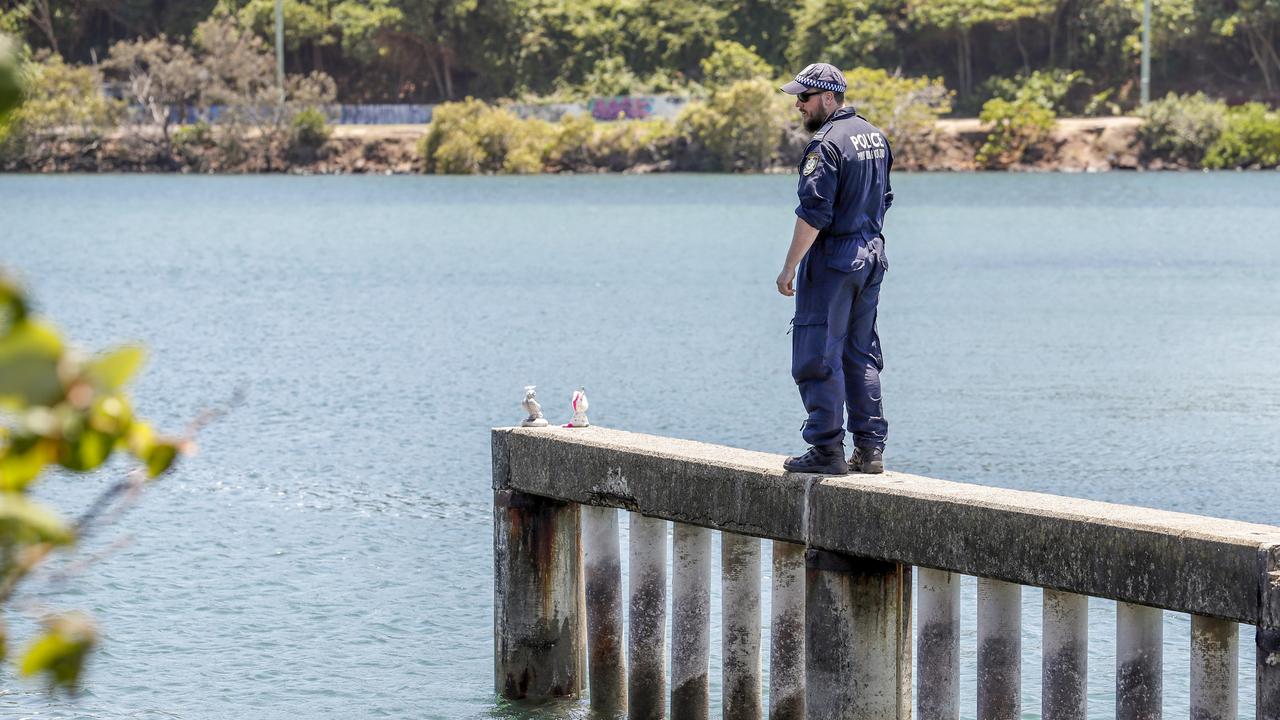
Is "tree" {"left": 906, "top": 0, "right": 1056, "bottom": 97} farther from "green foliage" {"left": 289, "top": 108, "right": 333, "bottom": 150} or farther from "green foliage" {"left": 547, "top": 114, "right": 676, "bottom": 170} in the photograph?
"green foliage" {"left": 289, "top": 108, "right": 333, "bottom": 150}

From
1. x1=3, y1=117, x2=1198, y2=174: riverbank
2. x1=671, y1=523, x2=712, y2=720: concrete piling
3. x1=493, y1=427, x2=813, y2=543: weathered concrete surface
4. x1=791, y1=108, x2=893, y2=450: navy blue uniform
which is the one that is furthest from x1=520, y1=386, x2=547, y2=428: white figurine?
x1=3, y1=117, x2=1198, y2=174: riverbank

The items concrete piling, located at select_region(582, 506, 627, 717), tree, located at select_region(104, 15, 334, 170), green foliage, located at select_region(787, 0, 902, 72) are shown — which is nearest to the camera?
concrete piling, located at select_region(582, 506, 627, 717)

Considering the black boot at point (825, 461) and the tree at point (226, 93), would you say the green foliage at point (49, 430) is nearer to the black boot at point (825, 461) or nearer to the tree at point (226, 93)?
the black boot at point (825, 461)

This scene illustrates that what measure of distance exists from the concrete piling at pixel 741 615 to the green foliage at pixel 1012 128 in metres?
98.9

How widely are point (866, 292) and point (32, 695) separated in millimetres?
6409

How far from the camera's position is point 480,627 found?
1431 cm

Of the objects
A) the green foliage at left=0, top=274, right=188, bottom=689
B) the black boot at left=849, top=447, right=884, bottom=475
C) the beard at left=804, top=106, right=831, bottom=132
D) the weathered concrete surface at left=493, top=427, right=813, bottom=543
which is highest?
the beard at left=804, top=106, right=831, bottom=132

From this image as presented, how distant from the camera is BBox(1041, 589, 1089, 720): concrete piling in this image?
26.3ft

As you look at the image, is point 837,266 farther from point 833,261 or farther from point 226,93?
point 226,93

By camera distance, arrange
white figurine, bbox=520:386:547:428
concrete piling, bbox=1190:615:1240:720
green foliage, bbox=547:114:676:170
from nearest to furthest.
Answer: concrete piling, bbox=1190:615:1240:720, white figurine, bbox=520:386:547:428, green foliage, bbox=547:114:676:170

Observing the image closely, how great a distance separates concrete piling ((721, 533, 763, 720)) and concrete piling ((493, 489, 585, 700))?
1.08 meters

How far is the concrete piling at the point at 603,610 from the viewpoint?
10172 mm

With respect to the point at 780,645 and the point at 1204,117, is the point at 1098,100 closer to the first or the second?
the point at 1204,117

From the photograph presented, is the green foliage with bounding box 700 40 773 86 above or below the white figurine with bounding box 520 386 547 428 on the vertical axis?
above
